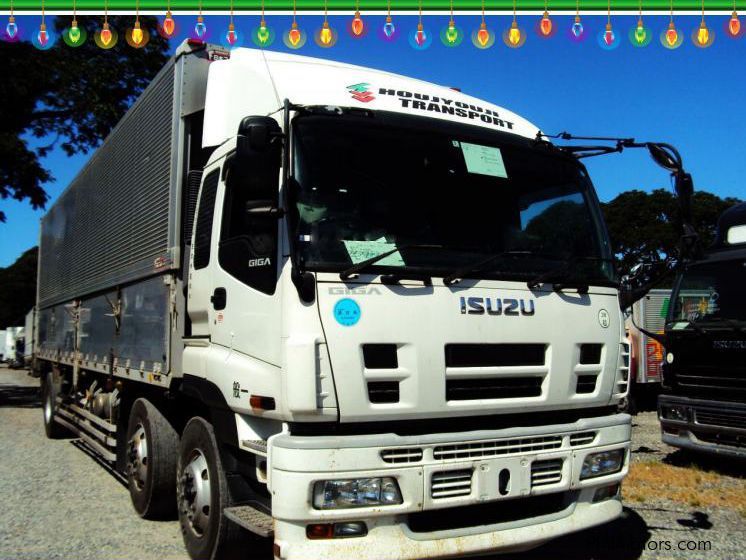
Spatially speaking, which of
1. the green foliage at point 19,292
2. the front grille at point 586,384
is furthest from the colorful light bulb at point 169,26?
the green foliage at point 19,292

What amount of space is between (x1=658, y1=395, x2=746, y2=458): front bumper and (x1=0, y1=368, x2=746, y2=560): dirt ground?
320 millimetres

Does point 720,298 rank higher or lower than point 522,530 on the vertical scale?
higher

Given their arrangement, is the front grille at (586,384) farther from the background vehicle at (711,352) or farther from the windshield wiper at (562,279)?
the background vehicle at (711,352)

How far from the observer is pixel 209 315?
4.60 m

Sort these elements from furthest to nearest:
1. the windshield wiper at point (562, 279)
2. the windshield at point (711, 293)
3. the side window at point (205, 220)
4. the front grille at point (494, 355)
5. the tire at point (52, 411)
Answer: the tire at point (52, 411) < the windshield at point (711, 293) < the side window at point (205, 220) < the windshield wiper at point (562, 279) < the front grille at point (494, 355)

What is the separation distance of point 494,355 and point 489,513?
91 cm

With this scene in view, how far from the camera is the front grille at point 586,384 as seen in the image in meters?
4.37

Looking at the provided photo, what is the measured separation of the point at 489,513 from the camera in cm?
402

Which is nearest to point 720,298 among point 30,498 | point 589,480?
point 589,480

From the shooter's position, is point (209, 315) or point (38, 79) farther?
point (38, 79)

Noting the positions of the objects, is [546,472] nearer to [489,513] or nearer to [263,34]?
[489,513]

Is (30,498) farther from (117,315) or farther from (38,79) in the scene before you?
(38,79)

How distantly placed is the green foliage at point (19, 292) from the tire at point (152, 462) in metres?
66.9

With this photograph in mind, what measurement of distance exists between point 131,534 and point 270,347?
2.79m
